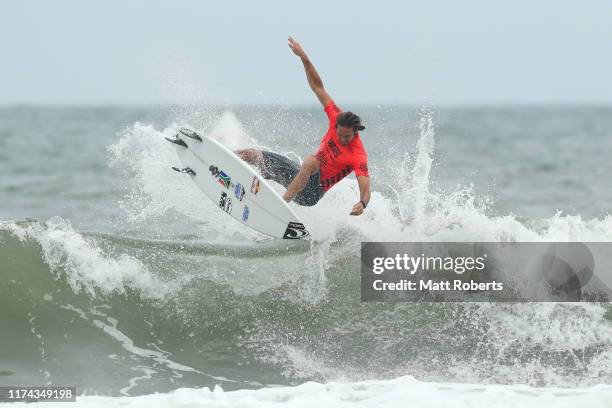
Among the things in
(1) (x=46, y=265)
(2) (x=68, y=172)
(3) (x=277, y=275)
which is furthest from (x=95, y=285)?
(2) (x=68, y=172)

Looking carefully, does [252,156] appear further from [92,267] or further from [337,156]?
[92,267]

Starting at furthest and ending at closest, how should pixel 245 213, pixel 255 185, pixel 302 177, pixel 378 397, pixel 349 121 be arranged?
pixel 245 213
pixel 255 185
pixel 302 177
pixel 349 121
pixel 378 397

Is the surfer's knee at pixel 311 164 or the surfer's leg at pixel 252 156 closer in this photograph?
the surfer's knee at pixel 311 164

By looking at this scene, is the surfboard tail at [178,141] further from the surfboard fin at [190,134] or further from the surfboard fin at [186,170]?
the surfboard fin at [186,170]

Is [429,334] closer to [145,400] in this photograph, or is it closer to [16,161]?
[145,400]

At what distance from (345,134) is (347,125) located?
0.44 ft

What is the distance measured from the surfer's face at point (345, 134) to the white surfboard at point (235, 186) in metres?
0.94

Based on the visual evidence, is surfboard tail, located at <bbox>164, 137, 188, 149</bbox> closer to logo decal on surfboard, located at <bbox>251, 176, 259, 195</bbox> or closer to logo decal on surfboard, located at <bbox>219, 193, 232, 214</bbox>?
logo decal on surfboard, located at <bbox>219, 193, 232, 214</bbox>

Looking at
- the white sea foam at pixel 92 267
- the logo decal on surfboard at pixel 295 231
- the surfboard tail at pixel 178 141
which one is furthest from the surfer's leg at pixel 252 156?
the white sea foam at pixel 92 267

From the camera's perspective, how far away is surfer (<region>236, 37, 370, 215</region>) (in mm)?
7875

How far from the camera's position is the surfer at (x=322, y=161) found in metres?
7.88

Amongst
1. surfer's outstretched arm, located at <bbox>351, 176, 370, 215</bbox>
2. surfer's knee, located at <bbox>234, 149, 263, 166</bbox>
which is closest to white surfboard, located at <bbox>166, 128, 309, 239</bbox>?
surfer's knee, located at <bbox>234, 149, 263, 166</bbox>

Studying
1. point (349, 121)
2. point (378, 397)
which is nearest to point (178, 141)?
point (349, 121)

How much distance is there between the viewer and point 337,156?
813 centimetres
